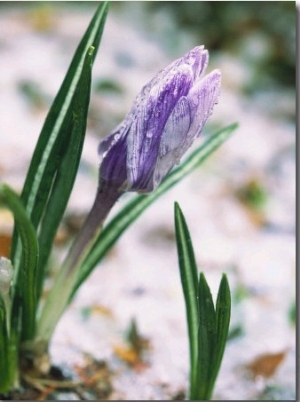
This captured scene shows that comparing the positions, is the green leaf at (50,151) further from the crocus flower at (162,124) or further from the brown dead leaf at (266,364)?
the brown dead leaf at (266,364)

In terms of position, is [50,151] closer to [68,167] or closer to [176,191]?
[68,167]

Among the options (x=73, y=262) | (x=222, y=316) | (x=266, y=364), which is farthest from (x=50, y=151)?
(x=266, y=364)

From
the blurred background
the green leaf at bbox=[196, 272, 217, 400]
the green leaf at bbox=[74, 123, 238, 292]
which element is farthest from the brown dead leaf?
the green leaf at bbox=[74, 123, 238, 292]

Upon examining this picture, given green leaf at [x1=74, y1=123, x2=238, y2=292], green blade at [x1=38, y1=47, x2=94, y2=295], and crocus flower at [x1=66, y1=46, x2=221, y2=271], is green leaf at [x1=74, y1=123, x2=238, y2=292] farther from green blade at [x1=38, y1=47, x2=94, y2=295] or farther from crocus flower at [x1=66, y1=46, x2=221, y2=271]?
crocus flower at [x1=66, y1=46, x2=221, y2=271]

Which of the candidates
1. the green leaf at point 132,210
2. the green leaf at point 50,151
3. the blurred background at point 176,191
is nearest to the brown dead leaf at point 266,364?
the blurred background at point 176,191

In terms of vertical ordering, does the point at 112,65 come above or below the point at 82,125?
above

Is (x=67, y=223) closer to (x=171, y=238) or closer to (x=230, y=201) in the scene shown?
(x=171, y=238)

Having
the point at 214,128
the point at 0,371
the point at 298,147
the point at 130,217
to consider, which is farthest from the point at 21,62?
the point at 0,371
